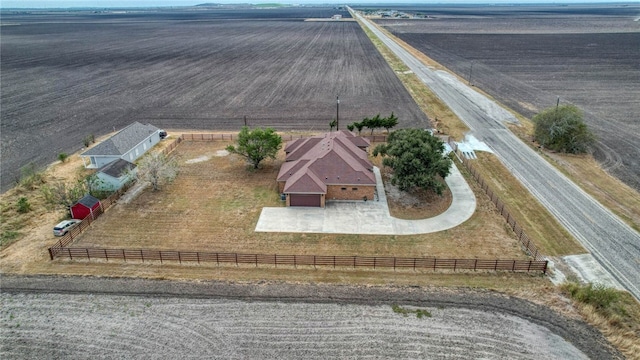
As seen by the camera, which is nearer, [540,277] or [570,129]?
[540,277]

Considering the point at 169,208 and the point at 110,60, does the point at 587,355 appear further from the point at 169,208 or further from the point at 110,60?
the point at 110,60

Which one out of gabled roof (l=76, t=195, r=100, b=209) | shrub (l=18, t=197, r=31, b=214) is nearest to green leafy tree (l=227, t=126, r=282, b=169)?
gabled roof (l=76, t=195, r=100, b=209)

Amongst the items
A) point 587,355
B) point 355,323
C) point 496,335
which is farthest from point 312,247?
point 587,355

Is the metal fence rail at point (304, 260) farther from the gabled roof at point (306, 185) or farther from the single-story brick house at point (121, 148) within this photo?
the single-story brick house at point (121, 148)

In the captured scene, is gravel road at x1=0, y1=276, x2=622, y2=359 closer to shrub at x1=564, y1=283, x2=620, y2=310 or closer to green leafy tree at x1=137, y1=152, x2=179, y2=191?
shrub at x1=564, y1=283, x2=620, y2=310

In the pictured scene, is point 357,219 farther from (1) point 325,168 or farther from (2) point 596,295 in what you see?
(2) point 596,295
